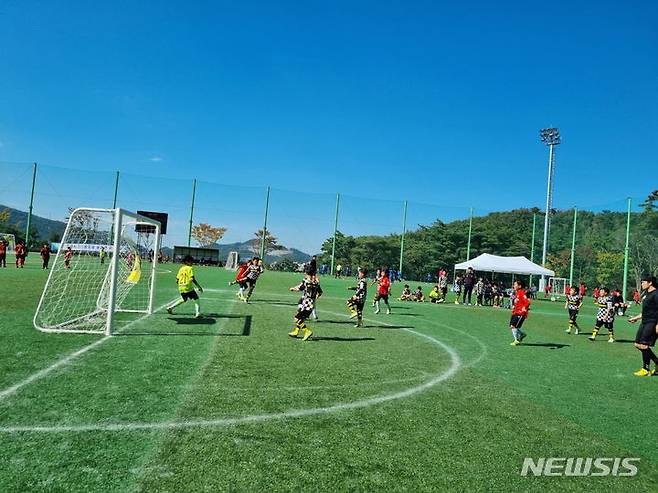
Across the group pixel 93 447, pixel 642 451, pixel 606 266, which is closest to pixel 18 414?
pixel 93 447

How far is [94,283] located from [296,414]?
609 inches

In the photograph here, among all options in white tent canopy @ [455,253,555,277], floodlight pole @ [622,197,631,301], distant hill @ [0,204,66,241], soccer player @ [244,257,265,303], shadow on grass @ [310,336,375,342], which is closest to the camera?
shadow on grass @ [310,336,375,342]

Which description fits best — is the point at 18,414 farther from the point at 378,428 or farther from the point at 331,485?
the point at 378,428

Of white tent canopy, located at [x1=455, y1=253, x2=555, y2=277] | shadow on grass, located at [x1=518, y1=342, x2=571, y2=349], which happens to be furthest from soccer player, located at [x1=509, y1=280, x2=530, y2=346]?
white tent canopy, located at [x1=455, y1=253, x2=555, y2=277]

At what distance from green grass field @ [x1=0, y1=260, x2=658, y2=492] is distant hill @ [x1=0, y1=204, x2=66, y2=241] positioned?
4707 centimetres

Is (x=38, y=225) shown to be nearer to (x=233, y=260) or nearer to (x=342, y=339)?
(x=233, y=260)

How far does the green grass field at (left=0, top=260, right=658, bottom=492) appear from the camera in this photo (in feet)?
12.8

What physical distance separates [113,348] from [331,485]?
5.95m

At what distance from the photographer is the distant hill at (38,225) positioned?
5047 cm

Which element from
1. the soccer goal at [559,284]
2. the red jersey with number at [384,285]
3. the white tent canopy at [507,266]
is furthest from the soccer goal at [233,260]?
the red jersey with number at [384,285]

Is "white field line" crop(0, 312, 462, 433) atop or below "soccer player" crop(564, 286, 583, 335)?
below

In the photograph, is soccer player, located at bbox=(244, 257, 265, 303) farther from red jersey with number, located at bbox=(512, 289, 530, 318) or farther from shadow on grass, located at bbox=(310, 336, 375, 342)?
red jersey with number, located at bbox=(512, 289, 530, 318)

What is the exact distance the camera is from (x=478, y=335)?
13.4 metres

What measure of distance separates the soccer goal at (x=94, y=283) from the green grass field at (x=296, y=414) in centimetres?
82
